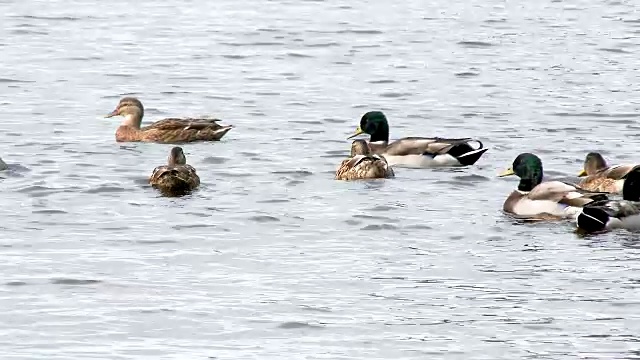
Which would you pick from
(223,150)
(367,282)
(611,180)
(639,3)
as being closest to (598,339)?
(367,282)

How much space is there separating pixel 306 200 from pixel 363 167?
1.28 meters

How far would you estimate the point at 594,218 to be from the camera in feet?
56.7

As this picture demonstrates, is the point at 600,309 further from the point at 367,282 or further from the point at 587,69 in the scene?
the point at 587,69

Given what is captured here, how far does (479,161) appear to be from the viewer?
22.0 meters

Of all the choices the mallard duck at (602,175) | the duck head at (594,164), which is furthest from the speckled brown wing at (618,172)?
the duck head at (594,164)

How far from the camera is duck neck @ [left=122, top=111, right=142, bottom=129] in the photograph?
2377 cm

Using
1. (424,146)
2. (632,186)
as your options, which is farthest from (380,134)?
(632,186)

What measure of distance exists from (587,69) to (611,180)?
1080 cm

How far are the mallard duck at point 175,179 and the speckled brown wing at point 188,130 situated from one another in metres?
3.62

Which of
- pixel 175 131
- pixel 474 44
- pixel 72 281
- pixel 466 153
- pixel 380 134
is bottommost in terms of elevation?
pixel 72 281

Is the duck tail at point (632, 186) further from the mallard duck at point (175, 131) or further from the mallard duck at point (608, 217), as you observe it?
the mallard duck at point (175, 131)

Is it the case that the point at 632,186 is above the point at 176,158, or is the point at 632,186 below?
below

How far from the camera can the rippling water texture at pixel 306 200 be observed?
531 inches

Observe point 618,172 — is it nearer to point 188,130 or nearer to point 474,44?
point 188,130
